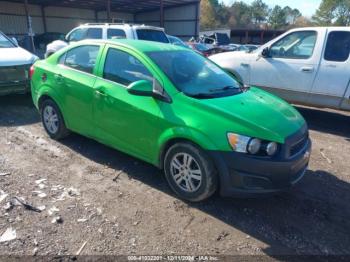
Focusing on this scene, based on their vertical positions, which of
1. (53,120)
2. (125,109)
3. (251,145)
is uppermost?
(125,109)

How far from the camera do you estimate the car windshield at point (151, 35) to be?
10070mm

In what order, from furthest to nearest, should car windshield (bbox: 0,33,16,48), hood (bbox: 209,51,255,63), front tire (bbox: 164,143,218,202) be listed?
1. car windshield (bbox: 0,33,16,48)
2. hood (bbox: 209,51,255,63)
3. front tire (bbox: 164,143,218,202)

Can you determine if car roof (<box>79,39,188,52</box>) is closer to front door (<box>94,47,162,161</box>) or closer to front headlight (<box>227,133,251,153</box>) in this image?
front door (<box>94,47,162,161</box>)

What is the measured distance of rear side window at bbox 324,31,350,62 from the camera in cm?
614

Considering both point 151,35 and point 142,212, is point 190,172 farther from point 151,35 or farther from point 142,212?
point 151,35

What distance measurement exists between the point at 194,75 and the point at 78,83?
162cm

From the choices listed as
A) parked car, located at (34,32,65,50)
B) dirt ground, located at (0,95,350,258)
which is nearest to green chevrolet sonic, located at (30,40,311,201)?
dirt ground, located at (0,95,350,258)

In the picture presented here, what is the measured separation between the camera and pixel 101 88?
422 cm

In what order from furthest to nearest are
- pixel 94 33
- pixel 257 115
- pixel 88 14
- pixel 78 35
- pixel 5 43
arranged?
pixel 88 14 < pixel 78 35 < pixel 94 33 < pixel 5 43 < pixel 257 115

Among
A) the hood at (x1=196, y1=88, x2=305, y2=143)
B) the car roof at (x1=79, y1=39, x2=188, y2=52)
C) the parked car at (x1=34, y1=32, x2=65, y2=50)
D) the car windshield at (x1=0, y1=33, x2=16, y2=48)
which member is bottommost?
the parked car at (x1=34, y1=32, x2=65, y2=50)

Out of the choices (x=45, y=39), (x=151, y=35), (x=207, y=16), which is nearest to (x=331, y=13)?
(x=207, y=16)

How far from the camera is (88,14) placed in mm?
36156

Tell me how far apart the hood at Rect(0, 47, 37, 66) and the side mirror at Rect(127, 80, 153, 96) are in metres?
4.63

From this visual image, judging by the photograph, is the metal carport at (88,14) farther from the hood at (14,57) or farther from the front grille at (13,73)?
the front grille at (13,73)
